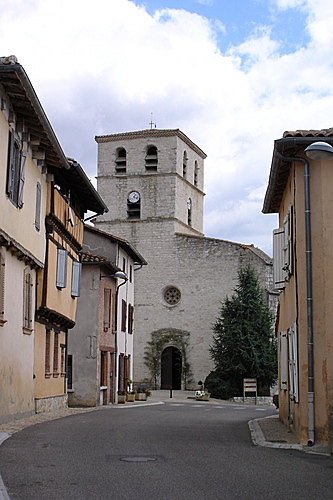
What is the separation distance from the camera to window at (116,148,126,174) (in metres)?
53.5

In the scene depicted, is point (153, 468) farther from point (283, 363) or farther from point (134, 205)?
point (134, 205)

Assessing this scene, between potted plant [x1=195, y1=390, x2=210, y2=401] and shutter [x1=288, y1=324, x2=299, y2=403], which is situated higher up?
shutter [x1=288, y1=324, x2=299, y2=403]

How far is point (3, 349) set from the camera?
51.6 ft

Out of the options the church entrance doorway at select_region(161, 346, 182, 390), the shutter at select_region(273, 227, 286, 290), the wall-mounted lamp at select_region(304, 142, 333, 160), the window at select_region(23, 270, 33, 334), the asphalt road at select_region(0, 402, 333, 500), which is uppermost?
the wall-mounted lamp at select_region(304, 142, 333, 160)

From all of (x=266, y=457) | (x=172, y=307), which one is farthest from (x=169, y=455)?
(x=172, y=307)

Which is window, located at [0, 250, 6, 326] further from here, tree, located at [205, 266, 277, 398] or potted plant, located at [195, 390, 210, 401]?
tree, located at [205, 266, 277, 398]

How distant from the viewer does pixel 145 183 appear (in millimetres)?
52500

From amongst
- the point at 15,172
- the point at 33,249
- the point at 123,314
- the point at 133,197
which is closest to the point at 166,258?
the point at 133,197

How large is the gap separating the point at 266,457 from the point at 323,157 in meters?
4.54

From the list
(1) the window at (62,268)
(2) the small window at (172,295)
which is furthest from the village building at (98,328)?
(2) the small window at (172,295)

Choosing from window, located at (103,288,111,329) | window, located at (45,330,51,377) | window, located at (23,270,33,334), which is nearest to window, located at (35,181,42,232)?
window, located at (23,270,33,334)

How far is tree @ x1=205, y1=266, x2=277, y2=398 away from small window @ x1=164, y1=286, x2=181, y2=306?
673 cm

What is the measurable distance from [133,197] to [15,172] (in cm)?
3656

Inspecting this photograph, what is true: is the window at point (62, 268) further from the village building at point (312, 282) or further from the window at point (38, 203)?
the village building at point (312, 282)
